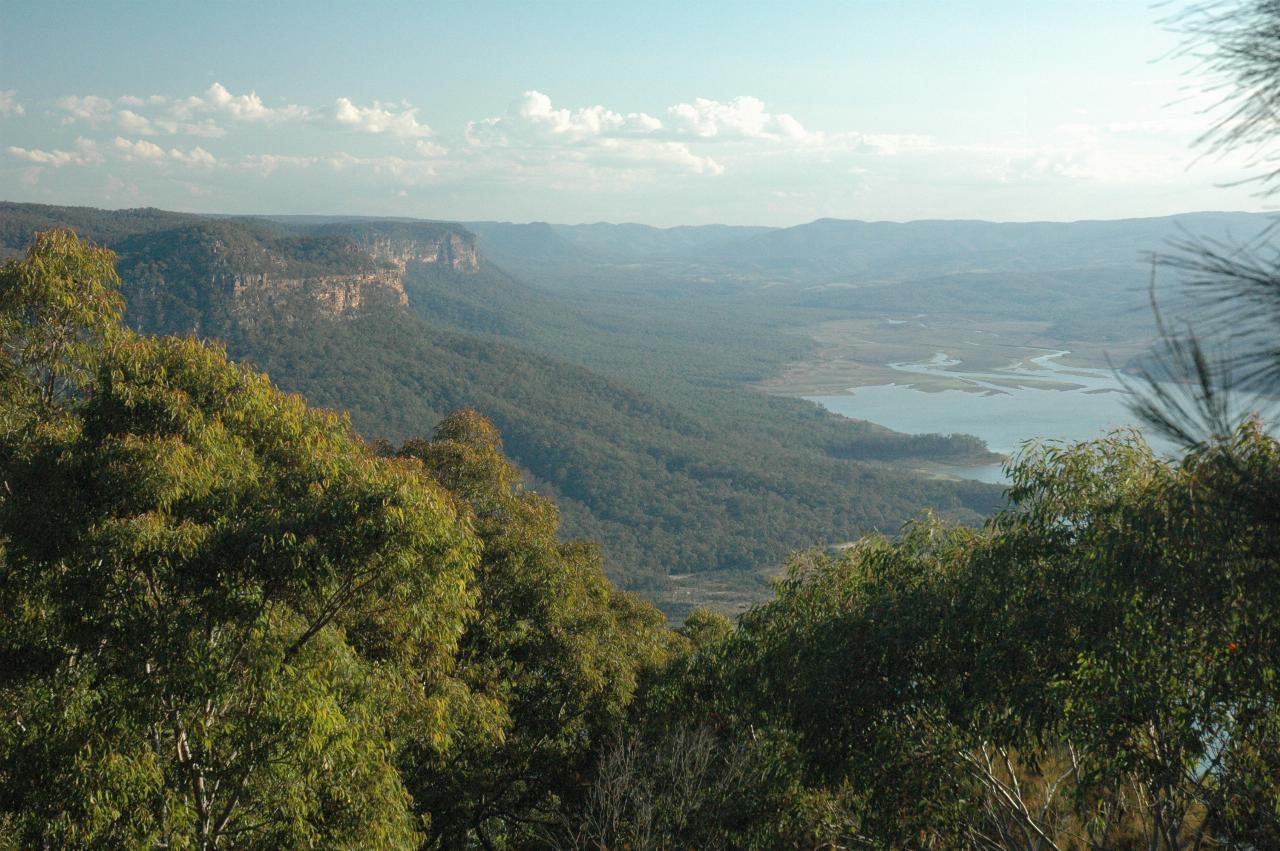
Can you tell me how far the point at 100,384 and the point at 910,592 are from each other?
5.57m

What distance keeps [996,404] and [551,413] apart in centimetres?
5343

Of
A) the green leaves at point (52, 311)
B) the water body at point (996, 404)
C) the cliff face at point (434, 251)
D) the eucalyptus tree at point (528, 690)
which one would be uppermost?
the cliff face at point (434, 251)

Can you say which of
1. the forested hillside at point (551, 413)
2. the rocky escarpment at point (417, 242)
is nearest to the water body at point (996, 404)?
the forested hillside at point (551, 413)

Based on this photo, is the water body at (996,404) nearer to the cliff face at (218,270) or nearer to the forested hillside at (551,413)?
the forested hillside at (551,413)

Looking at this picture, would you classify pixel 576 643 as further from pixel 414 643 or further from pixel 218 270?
pixel 218 270

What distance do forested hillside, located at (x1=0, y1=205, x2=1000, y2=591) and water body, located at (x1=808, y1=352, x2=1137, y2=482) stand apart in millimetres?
7715

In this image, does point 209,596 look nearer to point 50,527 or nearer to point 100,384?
point 50,527

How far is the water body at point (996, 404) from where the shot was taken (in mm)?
86356

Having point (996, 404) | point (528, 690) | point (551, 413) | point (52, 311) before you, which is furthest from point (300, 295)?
point (528, 690)

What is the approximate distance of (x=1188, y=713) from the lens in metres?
4.66

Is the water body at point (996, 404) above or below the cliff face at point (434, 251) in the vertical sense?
below

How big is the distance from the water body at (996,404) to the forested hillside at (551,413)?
7.71 meters

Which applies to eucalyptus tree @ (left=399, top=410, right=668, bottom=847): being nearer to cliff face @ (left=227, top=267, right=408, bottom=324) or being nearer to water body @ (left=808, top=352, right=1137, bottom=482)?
cliff face @ (left=227, top=267, right=408, bottom=324)

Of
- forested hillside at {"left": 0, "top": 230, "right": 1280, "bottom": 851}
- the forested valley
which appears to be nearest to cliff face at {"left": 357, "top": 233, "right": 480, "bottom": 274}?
the forested valley
